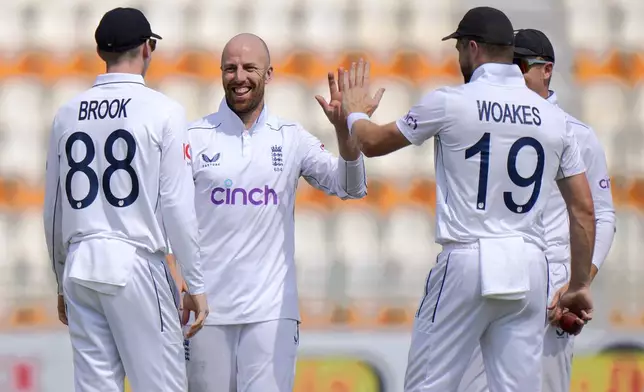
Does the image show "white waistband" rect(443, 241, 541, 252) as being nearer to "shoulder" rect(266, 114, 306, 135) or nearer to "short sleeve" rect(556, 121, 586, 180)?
"short sleeve" rect(556, 121, 586, 180)

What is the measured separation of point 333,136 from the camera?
5965 millimetres

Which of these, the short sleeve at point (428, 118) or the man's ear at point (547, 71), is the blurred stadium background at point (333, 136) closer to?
the man's ear at point (547, 71)

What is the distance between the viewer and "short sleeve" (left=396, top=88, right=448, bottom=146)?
13.3ft

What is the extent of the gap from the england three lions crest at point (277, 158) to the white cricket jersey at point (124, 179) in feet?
1.80

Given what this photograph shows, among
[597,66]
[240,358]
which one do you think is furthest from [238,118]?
[597,66]

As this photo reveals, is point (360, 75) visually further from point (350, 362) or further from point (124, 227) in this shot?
point (350, 362)

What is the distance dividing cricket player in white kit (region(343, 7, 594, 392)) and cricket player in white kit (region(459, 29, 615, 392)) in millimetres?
600

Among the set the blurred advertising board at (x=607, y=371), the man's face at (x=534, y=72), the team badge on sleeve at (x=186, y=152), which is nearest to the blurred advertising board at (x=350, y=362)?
the blurred advertising board at (x=607, y=371)

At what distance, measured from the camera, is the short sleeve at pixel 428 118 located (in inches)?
159


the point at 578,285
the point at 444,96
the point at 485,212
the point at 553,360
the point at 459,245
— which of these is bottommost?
the point at 553,360

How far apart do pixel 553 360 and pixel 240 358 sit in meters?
1.15

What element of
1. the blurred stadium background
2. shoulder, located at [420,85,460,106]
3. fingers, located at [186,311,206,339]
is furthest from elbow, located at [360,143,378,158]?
the blurred stadium background

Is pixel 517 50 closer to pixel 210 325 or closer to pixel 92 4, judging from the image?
pixel 210 325

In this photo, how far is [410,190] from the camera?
5973 millimetres
